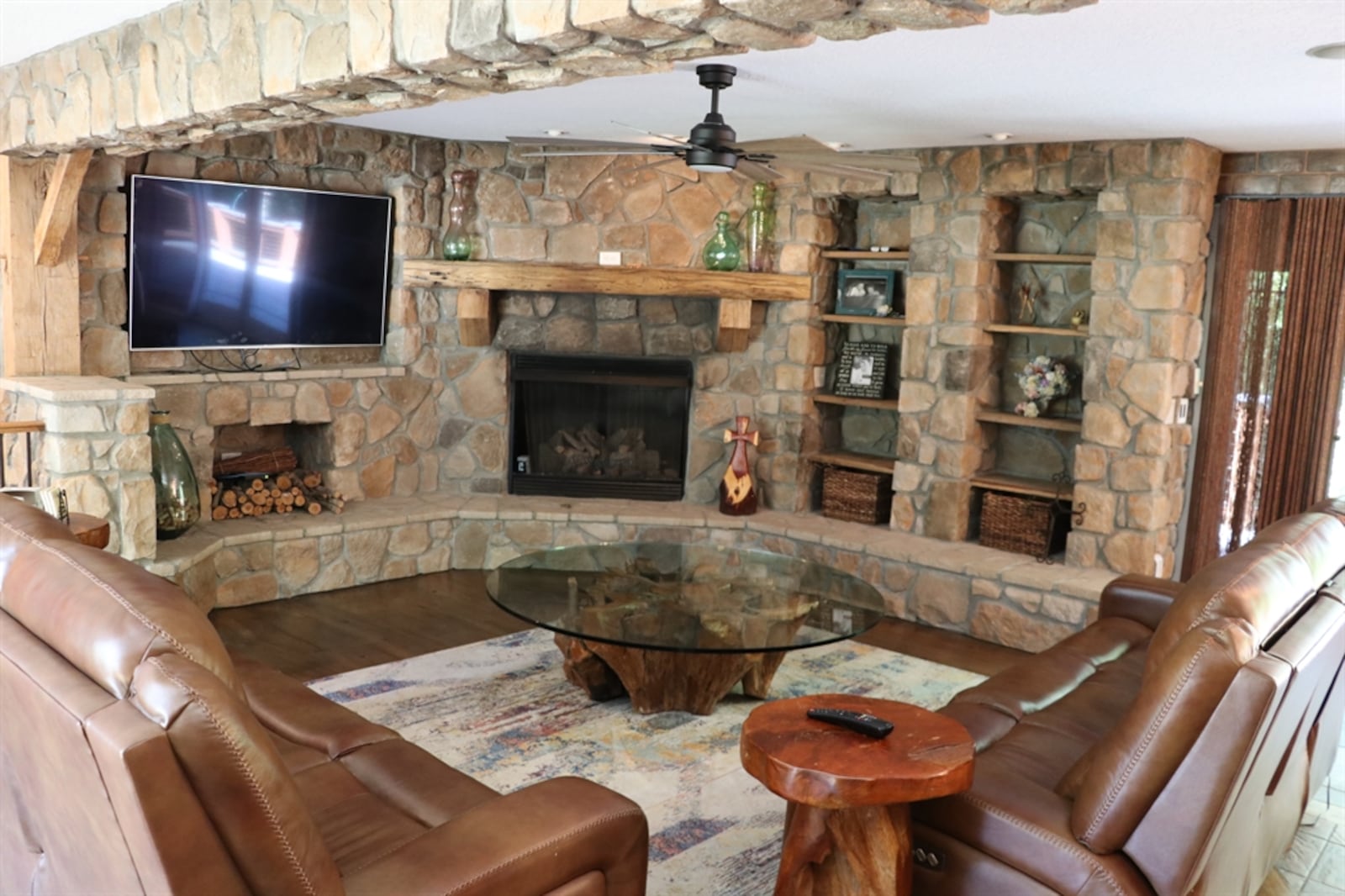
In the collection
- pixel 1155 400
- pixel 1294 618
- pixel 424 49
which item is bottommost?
pixel 1294 618

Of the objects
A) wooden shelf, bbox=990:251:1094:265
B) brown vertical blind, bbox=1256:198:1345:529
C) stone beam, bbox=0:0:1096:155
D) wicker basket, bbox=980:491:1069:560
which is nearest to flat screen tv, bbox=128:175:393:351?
stone beam, bbox=0:0:1096:155

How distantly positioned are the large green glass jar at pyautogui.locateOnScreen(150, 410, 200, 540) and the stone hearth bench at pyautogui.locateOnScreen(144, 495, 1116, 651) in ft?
0.30

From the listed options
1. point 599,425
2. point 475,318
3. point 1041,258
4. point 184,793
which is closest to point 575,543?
point 599,425

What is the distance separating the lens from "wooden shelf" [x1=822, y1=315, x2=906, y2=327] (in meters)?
5.77

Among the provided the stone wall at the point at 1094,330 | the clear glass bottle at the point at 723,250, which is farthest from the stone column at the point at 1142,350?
the clear glass bottle at the point at 723,250

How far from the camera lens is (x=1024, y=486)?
17.8 ft

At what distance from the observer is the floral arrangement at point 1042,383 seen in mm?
5410

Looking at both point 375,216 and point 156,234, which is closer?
point 156,234

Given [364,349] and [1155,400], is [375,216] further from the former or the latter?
[1155,400]

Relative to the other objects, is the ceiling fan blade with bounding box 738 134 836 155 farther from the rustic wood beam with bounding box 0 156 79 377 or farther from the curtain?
the rustic wood beam with bounding box 0 156 79 377

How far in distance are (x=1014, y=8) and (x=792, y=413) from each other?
14.6 ft

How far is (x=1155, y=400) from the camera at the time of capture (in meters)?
4.92

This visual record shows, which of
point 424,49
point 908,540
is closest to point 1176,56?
point 424,49

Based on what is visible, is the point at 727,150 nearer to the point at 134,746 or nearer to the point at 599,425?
the point at 134,746
